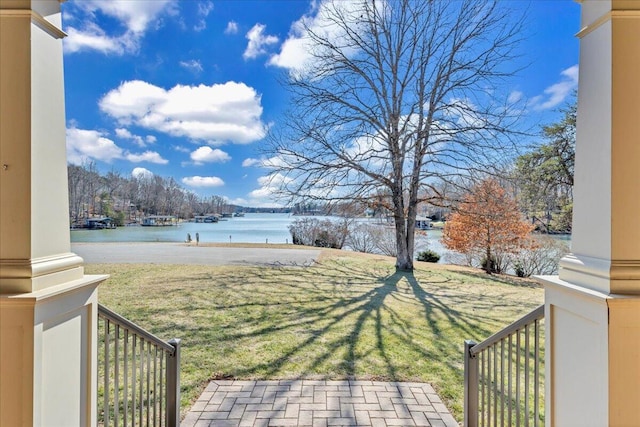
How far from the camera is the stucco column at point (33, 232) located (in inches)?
45.9

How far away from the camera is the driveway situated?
36.5 feet

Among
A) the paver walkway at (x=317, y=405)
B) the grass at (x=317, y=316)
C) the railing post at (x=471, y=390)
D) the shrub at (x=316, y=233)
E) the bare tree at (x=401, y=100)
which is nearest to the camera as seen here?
the railing post at (x=471, y=390)

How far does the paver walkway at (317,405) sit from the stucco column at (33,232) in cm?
180

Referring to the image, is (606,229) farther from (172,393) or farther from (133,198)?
(133,198)

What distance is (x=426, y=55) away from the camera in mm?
9828

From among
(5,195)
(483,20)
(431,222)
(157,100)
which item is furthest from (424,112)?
(5,195)

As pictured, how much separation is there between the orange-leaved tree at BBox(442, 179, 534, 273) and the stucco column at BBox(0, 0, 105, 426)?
32.6 ft

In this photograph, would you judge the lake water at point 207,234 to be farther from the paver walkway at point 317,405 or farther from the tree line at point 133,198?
the paver walkway at point 317,405

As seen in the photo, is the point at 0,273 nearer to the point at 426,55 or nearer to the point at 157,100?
the point at 426,55

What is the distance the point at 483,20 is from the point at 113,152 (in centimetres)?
1804

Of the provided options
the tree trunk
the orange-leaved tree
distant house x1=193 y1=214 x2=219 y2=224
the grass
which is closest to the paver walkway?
the grass

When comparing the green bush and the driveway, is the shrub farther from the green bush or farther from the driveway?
the green bush

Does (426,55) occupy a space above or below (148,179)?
above

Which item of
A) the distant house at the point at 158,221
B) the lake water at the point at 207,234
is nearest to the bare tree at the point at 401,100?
the lake water at the point at 207,234
